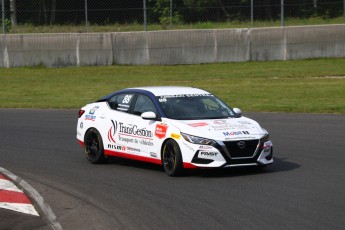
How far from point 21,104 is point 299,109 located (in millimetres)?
8469

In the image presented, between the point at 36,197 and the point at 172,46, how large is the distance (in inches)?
927

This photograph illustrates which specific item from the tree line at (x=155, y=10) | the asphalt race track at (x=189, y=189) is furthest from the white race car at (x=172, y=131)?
the tree line at (x=155, y=10)

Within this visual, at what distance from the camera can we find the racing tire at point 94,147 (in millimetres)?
14344

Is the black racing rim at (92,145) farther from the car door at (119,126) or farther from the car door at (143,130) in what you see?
the car door at (143,130)

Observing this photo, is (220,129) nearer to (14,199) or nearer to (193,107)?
(193,107)

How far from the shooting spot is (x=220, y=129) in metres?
12.5

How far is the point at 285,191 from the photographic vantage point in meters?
11.1

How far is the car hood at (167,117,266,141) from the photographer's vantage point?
12.4 metres

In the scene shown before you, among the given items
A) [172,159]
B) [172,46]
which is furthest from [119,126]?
[172,46]

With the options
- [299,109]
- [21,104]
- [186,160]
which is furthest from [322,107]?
[186,160]

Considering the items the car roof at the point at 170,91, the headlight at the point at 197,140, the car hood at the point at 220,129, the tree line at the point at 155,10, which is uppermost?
the tree line at the point at 155,10

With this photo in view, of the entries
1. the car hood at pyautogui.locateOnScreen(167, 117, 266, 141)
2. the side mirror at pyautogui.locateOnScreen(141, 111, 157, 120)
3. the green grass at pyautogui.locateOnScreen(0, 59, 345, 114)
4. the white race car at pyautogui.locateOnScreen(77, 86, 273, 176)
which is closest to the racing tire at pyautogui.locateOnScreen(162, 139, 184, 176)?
the white race car at pyautogui.locateOnScreen(77, 86, 273, 176)

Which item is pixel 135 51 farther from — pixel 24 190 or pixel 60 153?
pixel 24 190

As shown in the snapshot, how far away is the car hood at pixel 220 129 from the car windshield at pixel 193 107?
320 millimetres
